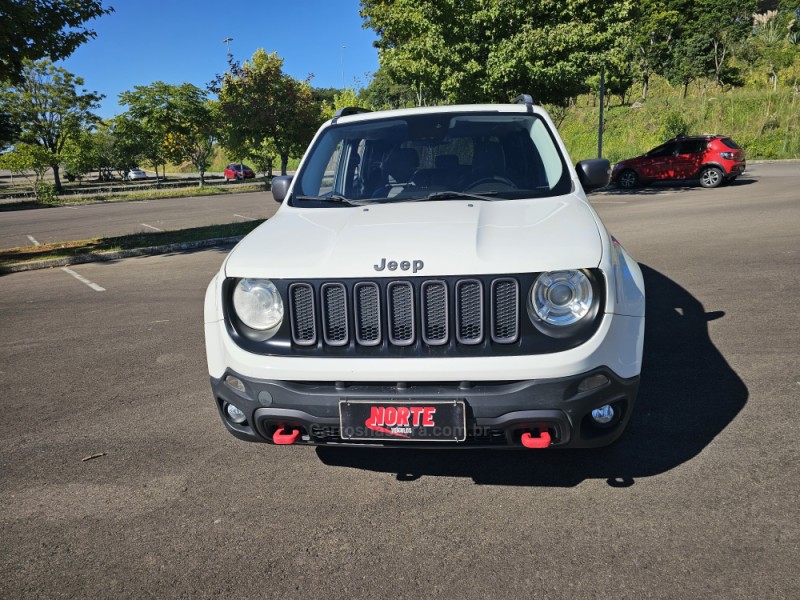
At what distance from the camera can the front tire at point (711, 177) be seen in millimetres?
19125

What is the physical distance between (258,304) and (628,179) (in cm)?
2070

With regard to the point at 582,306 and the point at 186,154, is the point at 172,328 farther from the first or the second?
the point at 186,154

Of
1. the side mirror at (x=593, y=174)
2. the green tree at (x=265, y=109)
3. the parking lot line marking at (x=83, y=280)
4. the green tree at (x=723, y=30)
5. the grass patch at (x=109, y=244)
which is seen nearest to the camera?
the side mirror at (x=593, y=174)

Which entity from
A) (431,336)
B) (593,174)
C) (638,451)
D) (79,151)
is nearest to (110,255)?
(593,174)

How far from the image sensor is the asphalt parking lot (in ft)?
8.05

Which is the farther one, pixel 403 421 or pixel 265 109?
pixel 265 109

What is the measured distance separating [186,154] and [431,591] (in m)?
43.3

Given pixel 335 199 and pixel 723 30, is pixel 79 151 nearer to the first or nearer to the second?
pixel 335 199

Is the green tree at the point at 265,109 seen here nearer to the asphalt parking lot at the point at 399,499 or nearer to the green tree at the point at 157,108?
the green tree at the point at 157,108

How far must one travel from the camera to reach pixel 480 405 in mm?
2561

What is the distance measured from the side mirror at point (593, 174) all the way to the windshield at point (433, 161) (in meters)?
0.20

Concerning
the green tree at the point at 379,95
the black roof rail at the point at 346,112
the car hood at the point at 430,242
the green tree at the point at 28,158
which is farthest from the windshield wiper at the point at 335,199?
the green tree at the point at 379,95

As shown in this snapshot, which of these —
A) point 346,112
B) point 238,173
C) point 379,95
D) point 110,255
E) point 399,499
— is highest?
point 379,95

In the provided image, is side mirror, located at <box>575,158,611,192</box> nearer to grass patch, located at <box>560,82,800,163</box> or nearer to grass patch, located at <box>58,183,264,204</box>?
grass patch, located at <box>560,82,800,163</box>
